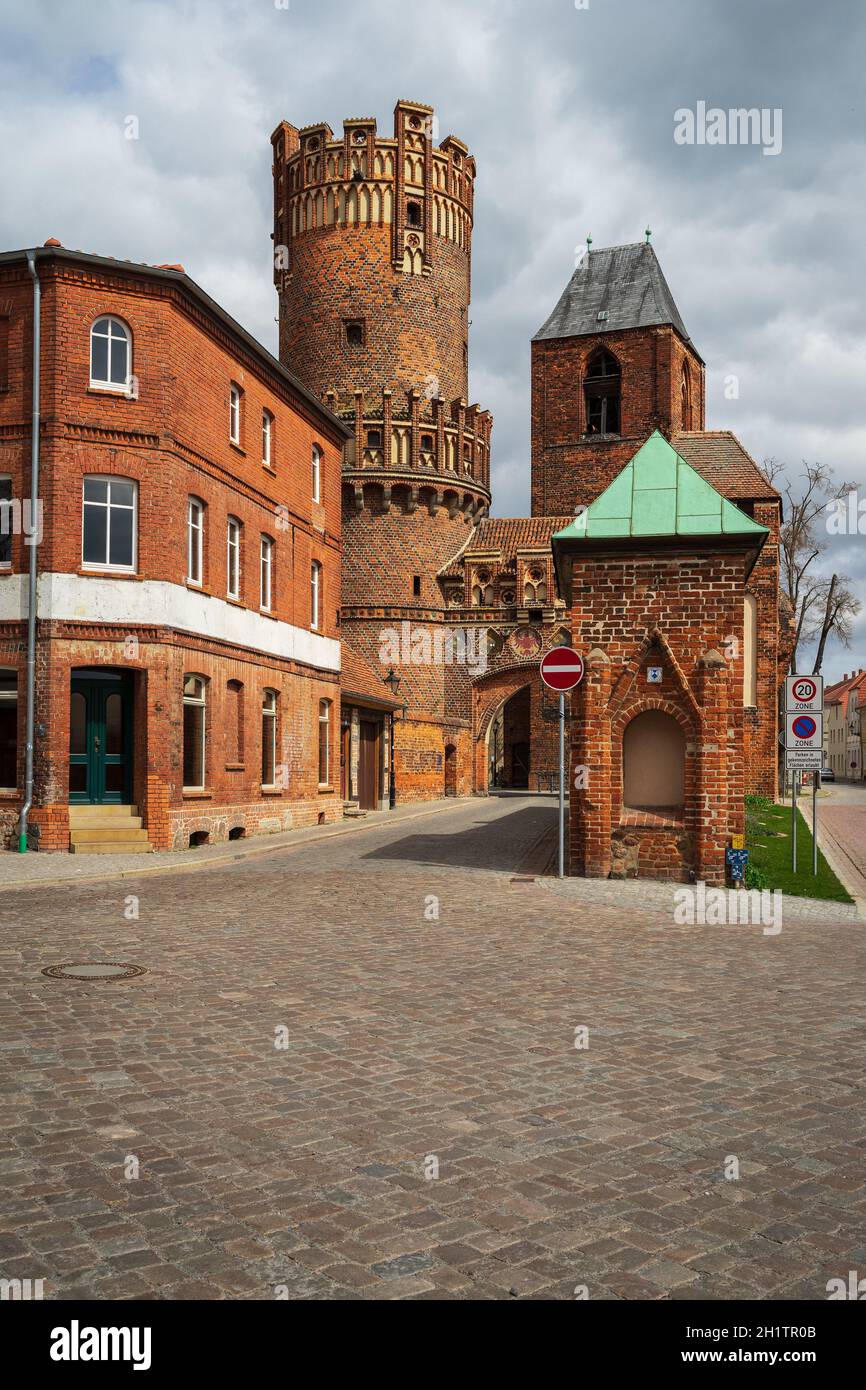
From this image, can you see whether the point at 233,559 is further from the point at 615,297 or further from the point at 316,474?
the point at 615,297

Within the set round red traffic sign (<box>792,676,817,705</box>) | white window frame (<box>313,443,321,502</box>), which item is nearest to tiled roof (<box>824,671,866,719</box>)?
white window frame (<box>313,443,321,502</box>)

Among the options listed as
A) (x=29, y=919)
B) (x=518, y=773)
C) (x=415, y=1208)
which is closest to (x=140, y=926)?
(x=29, y=919)

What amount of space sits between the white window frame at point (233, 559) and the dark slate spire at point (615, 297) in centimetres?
3560

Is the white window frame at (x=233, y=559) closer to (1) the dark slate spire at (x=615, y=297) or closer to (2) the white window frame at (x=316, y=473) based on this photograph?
(2) the white window frame at (x=316, y=473)

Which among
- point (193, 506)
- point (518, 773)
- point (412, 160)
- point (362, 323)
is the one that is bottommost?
point (518, 773)

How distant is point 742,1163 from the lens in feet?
17.0

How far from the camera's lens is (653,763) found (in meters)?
17.0

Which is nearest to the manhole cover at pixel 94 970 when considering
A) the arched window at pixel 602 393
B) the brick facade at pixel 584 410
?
the brick facade at pixel 584 410

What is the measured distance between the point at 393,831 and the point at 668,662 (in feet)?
42.9

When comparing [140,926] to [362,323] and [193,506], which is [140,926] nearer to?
[193,506]

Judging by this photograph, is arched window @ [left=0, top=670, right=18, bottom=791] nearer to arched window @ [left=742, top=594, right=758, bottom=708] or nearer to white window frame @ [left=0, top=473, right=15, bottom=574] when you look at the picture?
white window frame @ [left=0, top=473, right=15, bottom=574]

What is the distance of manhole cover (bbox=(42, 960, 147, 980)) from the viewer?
359 inches

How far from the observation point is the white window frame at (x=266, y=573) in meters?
26.7

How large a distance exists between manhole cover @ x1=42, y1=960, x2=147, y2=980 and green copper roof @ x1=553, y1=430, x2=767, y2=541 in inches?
369
